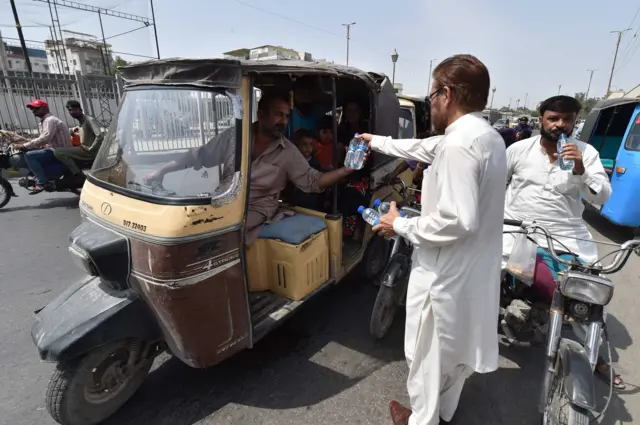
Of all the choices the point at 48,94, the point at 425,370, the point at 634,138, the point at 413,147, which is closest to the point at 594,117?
the point at 634,138

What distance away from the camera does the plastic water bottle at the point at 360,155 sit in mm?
2781

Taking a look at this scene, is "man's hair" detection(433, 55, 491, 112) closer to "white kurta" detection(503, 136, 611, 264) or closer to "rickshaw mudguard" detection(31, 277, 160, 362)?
"white kurta" detection(503, 136, 611, 264)

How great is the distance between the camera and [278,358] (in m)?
2.88

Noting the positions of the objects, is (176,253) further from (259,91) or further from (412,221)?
(259,91)

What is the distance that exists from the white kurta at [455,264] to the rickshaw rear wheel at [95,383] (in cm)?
177

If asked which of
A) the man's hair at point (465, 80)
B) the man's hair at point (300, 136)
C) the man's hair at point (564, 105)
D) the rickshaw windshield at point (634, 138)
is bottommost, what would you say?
the rickshaw windshield at point (634, 138)

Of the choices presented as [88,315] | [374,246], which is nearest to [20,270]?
[88,315]

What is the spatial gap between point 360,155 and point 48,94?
1275cm

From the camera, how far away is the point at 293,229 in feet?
9.41

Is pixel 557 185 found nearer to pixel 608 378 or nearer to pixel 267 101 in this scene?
pixel 608 378

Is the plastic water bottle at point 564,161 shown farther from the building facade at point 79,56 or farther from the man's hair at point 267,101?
the building facade at point 79,56

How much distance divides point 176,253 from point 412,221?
4.18 feet

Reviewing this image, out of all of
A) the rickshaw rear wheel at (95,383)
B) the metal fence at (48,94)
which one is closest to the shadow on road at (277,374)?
the rickshaw rear wheel at (95,383)

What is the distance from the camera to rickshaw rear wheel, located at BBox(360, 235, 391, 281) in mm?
4227
